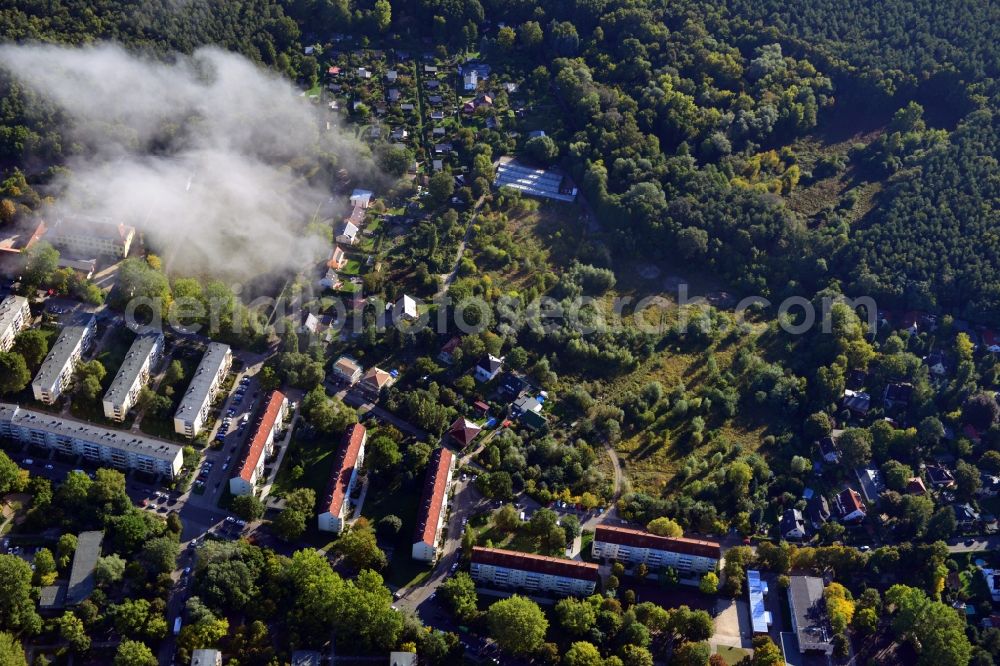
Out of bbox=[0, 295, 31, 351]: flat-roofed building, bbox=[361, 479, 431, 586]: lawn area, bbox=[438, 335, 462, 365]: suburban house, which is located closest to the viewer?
bbox=[361, 479, 431, 586]: lawn area

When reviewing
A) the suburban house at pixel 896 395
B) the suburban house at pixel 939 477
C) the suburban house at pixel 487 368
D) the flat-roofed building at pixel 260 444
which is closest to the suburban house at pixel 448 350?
the suburban house at pixel 487 368

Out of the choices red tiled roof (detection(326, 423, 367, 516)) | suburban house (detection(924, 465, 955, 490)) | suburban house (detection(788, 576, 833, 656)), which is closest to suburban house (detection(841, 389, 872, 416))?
suburban house (detection(924, 465, 955, 490))

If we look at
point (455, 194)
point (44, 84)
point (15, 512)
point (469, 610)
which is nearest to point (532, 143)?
point (455, 194)

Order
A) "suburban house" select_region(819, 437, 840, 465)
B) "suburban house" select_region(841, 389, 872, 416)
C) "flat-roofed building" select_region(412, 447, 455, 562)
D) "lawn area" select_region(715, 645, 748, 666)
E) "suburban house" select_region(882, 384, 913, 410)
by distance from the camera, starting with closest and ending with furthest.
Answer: "lawn area" select_region(715, 645, 748, 666), "flat-roofed building" select_region(412, 447, 455, 562), "suburban house" select_region(819, 437, 840, 465), "suburban house" select_region(841, 389, 872, 416), "suburban house" select_region(882, 384, 913, 410)

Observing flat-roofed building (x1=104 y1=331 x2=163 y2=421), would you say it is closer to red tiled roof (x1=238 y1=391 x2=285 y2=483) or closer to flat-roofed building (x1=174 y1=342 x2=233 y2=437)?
flat-roofed building (x1=174 y1=342 x2=233 y2=437)

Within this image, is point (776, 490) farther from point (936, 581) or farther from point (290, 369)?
point (290, 369)

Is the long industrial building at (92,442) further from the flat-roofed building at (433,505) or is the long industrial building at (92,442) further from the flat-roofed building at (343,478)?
the flat-roofed building at (433,505)
